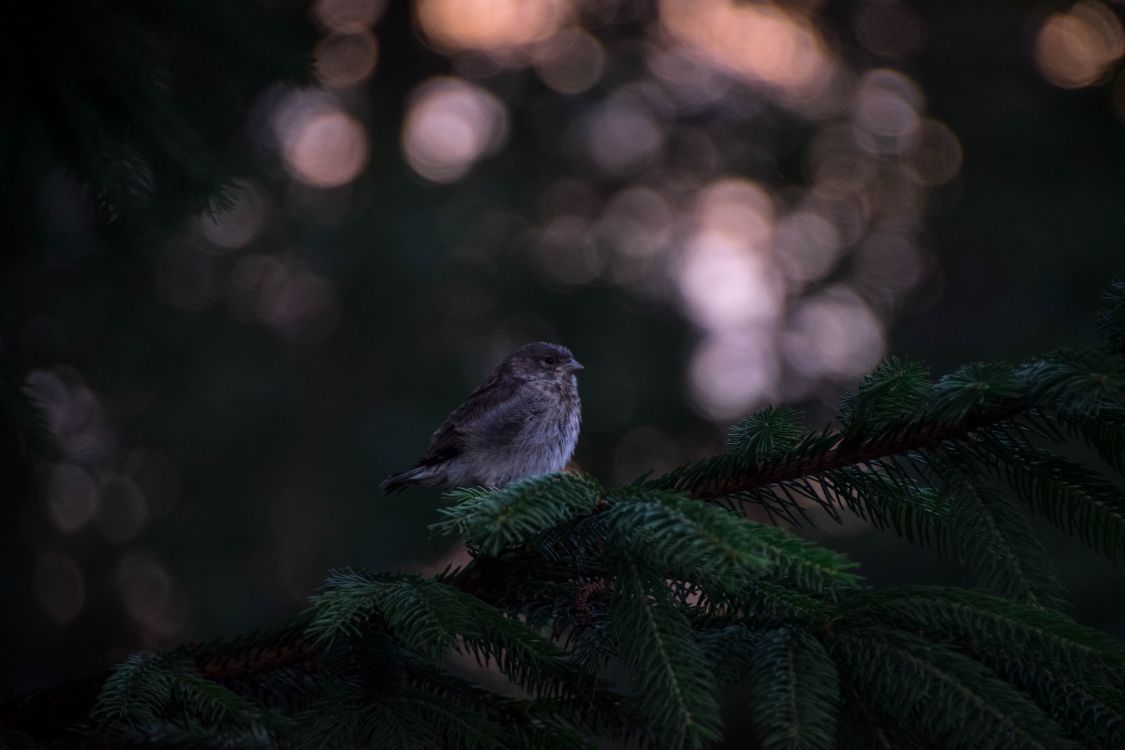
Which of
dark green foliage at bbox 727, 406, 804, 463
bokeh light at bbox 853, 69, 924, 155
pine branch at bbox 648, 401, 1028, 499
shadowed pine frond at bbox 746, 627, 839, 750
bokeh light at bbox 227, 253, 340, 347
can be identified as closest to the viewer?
shadowed pine frond at bbox 746, 627, 839, 750

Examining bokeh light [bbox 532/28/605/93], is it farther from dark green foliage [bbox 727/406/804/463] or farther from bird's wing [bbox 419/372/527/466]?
dark green foliage [bbox 727/406/804/463]

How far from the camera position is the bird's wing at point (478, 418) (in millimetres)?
4711

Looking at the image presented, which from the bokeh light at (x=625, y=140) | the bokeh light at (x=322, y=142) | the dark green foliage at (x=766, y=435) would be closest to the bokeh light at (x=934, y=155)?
the bokeh light at (x=625, y=140)

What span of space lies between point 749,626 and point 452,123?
883 cm

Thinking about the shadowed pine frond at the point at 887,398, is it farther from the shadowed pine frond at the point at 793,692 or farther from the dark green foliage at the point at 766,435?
the shadowed pine frond at the point at 793,692

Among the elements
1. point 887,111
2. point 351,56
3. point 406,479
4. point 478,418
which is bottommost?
point 406,479

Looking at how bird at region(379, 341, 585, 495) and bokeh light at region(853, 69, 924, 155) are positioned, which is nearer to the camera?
bird at region(379, 341, 585, 495)

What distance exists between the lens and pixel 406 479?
4.72 meters

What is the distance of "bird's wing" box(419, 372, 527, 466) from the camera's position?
4.71m

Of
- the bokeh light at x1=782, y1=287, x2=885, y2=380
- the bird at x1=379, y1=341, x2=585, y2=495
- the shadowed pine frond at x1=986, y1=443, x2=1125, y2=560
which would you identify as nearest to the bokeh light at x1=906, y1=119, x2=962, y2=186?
the bokeh light at x1=782, y1=287, x2=885, y2=380

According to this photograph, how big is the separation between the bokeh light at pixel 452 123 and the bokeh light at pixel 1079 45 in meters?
5.20

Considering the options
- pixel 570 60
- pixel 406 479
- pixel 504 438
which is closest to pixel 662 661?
pixel 504 438

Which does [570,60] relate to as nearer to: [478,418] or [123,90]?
[478,418]

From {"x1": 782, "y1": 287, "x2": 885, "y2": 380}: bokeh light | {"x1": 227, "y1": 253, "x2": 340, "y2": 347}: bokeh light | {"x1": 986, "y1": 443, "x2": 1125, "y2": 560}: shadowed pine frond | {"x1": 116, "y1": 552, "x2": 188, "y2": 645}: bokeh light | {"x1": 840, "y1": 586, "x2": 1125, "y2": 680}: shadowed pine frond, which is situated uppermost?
{"x1": 782, "y1": 287, "x2": 885, "y2": 380}: bokeh light
